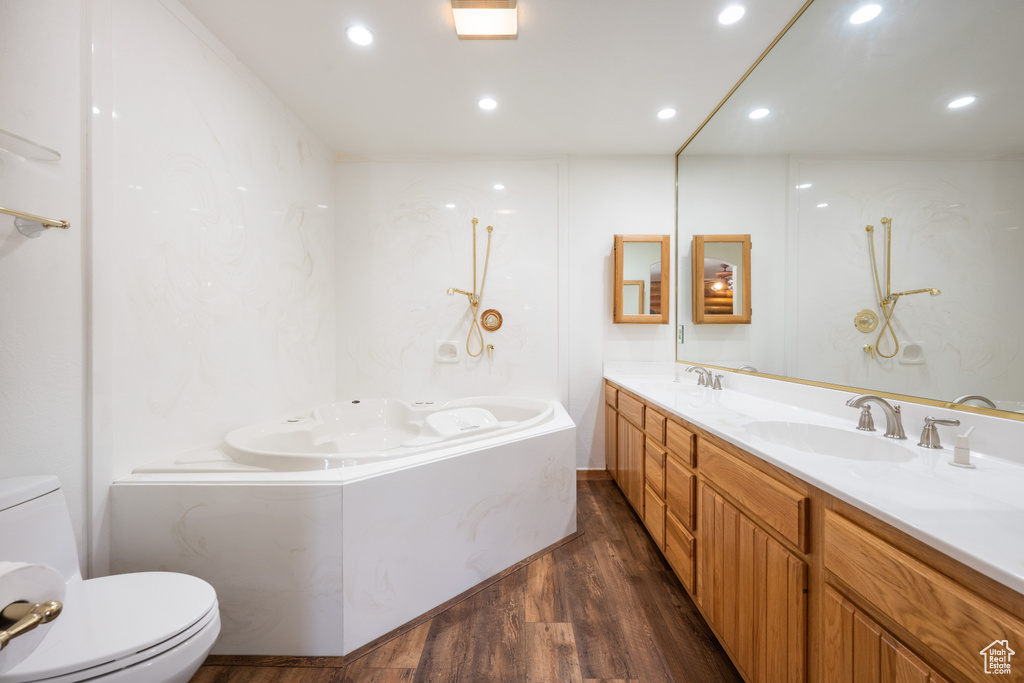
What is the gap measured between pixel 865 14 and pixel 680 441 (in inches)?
62.3

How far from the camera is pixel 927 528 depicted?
57 centimetres

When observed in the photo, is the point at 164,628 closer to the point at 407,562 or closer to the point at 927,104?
the point at 407,562

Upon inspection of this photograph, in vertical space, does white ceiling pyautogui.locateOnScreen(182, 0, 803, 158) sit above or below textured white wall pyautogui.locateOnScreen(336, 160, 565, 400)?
above

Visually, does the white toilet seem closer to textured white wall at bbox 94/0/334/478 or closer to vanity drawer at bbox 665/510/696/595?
textured white wall at bbox 94/0/334/478

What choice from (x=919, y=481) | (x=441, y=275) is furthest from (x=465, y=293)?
(x=919, y=481)

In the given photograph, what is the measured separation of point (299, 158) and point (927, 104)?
289 centimetres

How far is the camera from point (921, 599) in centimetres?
58

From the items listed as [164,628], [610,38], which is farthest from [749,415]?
[164,628]

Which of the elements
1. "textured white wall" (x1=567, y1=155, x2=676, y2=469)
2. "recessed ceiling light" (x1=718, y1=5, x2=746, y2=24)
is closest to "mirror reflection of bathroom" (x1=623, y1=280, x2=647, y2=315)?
"textured white wall" (x1=567, y1=155, x2=676, y2=469)

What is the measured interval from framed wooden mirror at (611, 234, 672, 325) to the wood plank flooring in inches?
64.1

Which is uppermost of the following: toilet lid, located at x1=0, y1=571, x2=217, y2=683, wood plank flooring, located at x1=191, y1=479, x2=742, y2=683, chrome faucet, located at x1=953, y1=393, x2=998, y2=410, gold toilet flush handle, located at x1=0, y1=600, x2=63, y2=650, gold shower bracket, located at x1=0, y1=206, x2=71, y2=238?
gold shower bracket, located at x1=0, y1=206, x2=71, y2=238

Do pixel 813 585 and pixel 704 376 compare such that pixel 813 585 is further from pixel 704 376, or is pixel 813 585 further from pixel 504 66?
pixel 504 66

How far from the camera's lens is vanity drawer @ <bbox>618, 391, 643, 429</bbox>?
6.73 feet

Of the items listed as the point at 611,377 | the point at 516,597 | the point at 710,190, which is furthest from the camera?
the point at 611,377
